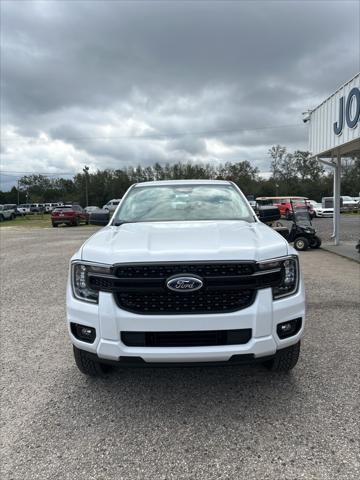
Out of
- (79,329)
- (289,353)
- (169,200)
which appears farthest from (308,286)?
(79,329)

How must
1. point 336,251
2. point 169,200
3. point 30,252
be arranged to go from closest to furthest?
1. point 169,200
2. point 336,251
3. point 30,252

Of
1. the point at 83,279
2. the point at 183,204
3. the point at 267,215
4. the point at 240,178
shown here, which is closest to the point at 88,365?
the point at 83,279

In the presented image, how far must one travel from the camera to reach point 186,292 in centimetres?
279

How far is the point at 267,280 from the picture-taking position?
114 inches

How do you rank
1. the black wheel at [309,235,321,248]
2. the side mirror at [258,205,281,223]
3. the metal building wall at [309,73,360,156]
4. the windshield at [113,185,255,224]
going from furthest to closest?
1. the black wheel at [309,235,321,248]
2. the metal building wall at [309,73,360,156]
3. the side mirror at [258,205,281,223]
4. the windshield at [113,185,255,224]

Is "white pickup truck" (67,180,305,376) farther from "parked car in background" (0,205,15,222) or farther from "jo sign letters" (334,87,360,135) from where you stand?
"parked car in background" (0,205,15,222)

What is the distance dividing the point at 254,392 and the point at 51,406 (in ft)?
5.34

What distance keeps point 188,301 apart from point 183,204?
1887mm

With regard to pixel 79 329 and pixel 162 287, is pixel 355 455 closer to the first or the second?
pixel 162 287

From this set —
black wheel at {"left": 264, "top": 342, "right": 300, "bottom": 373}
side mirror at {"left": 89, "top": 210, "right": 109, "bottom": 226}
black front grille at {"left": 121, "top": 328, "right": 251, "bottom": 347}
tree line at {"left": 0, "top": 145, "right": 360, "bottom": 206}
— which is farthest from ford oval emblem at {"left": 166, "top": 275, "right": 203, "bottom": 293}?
tree line at {"left": 0, "top": 145, "right": 360, "bottom": 206}

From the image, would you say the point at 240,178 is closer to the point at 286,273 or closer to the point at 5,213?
the point at 5,213

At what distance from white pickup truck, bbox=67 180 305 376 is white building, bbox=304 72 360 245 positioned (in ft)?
27.8

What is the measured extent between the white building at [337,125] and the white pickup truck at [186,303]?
849 centimetres

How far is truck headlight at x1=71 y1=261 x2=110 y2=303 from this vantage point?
9.65ft
